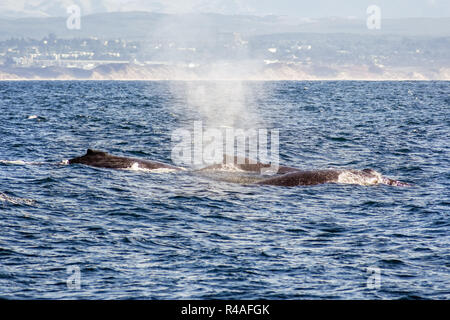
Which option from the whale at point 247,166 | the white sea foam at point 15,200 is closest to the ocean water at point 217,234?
the white sea foam at point 15,200

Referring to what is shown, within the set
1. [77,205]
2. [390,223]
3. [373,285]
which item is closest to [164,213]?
[77,205]

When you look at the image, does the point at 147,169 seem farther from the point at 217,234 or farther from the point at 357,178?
the point at 217,234

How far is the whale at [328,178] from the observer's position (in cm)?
2925

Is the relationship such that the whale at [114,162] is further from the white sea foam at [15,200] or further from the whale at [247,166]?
the white sea foam at [15,200]

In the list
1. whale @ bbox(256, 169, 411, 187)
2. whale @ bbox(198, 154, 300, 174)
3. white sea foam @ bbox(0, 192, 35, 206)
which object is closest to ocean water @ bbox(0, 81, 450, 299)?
white sea foam @ bbox(0, 192, 35, 206)

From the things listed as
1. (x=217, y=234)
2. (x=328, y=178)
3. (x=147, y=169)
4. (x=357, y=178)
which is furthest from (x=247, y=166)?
(x=217, y=234)

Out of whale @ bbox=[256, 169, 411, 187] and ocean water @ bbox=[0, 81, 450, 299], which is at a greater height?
whale @ bbox=[256, 169, 411, 187]

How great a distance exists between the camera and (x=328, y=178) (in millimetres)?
29406

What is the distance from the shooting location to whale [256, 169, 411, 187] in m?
29.2

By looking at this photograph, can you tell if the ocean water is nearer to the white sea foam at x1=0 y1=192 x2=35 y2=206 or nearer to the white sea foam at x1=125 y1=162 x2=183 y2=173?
the white sea foam at x1=0 y1=192 x2=35 y2=206

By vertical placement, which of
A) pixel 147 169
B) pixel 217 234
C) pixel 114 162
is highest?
pixel 114 162
